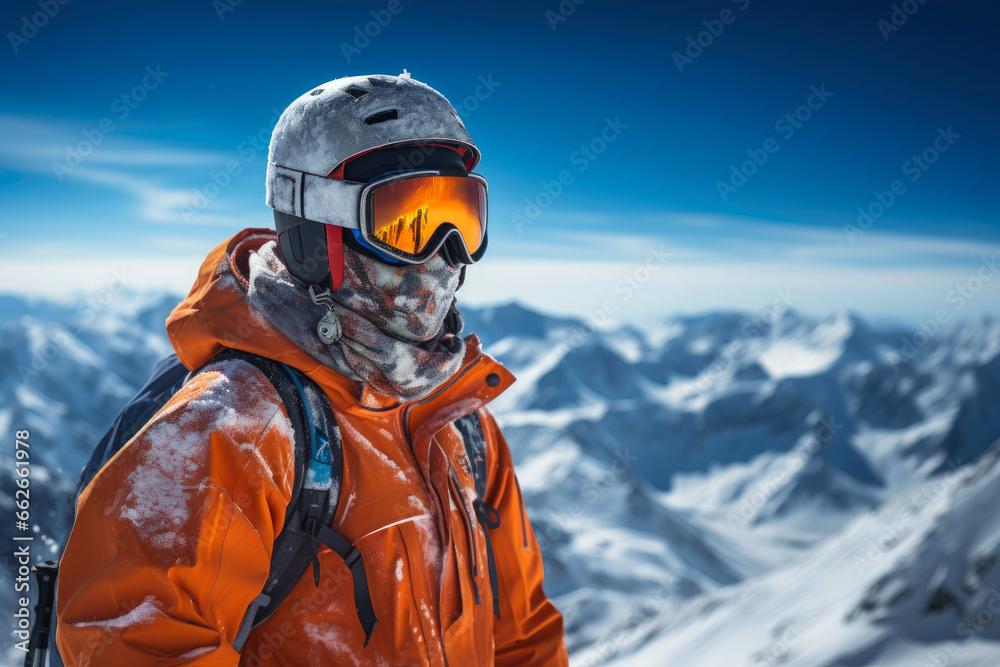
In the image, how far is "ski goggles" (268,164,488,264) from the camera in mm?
2471

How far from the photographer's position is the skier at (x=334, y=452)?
1.78 m

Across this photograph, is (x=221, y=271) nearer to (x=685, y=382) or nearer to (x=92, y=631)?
(x=92, y=631)

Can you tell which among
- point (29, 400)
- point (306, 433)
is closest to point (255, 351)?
point (306, 433)

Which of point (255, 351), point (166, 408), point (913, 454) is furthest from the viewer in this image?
point (913, 454)

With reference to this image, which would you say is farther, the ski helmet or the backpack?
the ski helmet

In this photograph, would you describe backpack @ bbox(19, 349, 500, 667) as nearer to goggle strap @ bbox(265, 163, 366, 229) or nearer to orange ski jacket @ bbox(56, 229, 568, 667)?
orange ski jacket @ bbox(56, 229, 568, 667)

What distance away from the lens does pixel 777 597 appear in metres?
26.3

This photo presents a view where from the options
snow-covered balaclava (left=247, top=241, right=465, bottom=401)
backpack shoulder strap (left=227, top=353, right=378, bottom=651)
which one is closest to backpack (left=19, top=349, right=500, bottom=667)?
backpack shoulder strap (left=227, top=353, right=378, bottom=651)

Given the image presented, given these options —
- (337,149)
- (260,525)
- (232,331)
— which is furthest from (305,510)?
(337,149)

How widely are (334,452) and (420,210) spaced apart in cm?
93

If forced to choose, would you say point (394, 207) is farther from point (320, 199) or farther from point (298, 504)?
point (298, 504)

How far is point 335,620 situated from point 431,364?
2.92 feet

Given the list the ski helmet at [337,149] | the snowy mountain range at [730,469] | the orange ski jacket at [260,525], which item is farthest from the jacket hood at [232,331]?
the snowy mountain range at [730,469]

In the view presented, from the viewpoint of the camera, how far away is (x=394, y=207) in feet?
8.18
